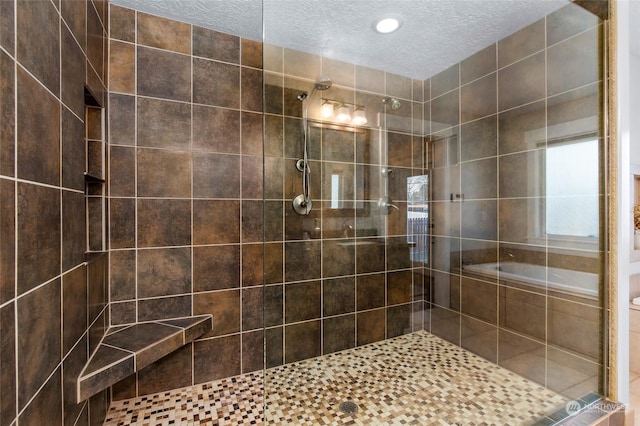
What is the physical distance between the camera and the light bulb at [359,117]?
1.94 m

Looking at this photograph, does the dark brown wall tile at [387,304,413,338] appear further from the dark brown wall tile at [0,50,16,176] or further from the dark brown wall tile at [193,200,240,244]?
the dark brown wall tile at [0,50,16,176]

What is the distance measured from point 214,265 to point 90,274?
671mm

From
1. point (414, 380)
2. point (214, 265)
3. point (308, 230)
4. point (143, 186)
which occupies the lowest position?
point (414, 380)

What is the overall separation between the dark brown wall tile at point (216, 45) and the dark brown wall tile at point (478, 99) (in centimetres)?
161

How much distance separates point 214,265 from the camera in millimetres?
1895

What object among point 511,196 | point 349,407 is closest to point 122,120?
point 349,407

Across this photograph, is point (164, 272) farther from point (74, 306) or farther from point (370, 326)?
point (370, 326)

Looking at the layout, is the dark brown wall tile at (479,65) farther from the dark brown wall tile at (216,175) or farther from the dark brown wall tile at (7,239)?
the dark brown wall tile at (7,239)

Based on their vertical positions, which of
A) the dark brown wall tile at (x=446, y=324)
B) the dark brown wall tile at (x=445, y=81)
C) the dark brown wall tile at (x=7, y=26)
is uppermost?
the dark brown wall tile at (x=445, y=81)

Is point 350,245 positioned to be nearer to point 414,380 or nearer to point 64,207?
point 414,380

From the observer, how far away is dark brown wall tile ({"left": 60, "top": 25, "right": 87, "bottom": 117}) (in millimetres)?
1039

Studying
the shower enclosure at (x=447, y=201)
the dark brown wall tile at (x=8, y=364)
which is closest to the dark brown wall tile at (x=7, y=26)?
the dark brown wall tile at (x=8, y=364)

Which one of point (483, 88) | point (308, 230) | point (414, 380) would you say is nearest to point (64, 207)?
point (308, 230)

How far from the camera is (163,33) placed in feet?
5.83
